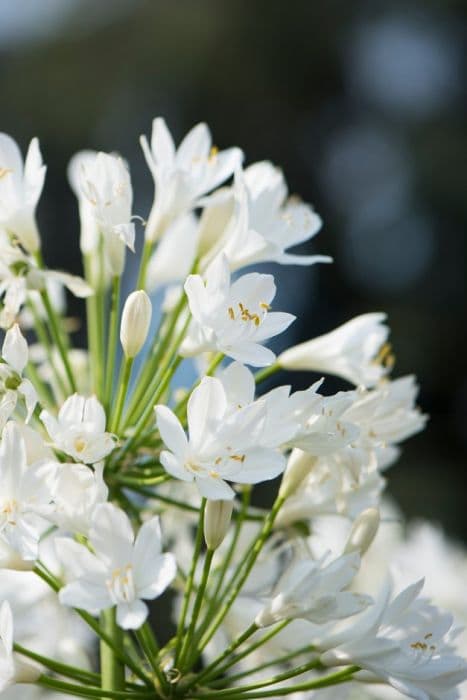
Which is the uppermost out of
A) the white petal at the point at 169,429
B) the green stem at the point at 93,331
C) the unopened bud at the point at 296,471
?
the white petal at the point at 169,429

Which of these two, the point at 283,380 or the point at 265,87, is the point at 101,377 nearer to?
the point at 283,380

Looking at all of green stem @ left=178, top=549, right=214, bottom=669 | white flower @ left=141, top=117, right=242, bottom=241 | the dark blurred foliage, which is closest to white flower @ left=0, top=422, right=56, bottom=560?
green stem @ left=178, top=549, right=214, bottom=669

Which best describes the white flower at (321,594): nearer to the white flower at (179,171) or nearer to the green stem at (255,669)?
the green stem at (255,669)

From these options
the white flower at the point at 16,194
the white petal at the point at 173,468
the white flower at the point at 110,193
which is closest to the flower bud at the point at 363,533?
the white petal at the point at 173,468

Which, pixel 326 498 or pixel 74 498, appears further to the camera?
pixel 326 498

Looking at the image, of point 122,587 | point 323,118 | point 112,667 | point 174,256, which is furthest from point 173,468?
point 323,118

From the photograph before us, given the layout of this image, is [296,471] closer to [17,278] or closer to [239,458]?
[239,458]
